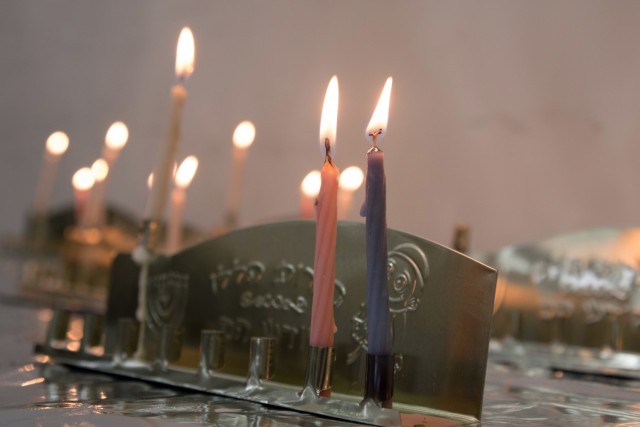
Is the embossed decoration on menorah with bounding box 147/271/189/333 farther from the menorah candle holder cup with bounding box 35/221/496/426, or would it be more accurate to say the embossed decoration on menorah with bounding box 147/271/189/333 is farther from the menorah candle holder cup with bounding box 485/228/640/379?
the menorah candle holder cup with bounding box 485/228/640/379

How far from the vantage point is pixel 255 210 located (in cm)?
215

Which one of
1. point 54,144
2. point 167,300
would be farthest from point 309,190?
point 54,144

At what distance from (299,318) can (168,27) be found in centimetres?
192

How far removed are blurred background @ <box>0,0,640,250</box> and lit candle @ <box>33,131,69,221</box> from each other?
0.06 m

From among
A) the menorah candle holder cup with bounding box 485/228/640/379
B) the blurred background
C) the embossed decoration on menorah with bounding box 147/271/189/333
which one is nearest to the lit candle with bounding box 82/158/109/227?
the blurred background

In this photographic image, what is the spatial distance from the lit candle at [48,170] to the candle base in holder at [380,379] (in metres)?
1.70

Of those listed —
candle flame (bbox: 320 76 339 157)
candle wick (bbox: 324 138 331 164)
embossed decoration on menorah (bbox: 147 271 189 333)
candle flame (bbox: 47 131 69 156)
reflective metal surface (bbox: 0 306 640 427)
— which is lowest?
reflective metal surface (bbox: 0 306 640 427)

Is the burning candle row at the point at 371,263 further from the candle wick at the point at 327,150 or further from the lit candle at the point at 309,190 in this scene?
the lit candle at the point at 309,190

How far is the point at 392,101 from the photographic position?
1751 mm

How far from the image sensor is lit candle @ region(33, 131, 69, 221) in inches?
82.4

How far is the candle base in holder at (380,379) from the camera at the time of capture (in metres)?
0.46

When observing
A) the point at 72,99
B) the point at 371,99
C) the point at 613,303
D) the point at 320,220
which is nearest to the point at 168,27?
the point at 72,99

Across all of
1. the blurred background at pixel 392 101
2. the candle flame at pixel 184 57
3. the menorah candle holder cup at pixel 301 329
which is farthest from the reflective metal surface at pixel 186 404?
the blurred background at pixel 392 101

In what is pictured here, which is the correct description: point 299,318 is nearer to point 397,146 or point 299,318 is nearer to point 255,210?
point 397,146
